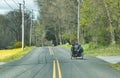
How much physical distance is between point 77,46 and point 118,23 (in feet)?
59.2

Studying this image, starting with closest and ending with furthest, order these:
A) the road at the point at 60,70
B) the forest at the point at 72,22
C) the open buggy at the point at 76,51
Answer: the road at the point at 60,70 → the open buggy at the point at 76,51 → the forest at the point at 72,22

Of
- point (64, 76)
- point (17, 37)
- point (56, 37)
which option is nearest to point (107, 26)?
point (64, 76)

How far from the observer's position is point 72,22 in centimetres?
8412

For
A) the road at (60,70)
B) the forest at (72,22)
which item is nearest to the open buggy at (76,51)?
the road at (60,70)

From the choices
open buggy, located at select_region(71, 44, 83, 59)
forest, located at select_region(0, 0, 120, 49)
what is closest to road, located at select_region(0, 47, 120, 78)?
open buggy, located at select_region(71, 44, 83, 59)

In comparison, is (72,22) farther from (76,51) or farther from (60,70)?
(60,70)

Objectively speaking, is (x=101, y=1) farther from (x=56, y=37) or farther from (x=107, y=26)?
(x=56, y=37)

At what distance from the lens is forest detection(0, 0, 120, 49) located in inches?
2120

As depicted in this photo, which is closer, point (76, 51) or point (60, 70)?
point (60, 70)

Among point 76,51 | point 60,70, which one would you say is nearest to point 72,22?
point 76,51

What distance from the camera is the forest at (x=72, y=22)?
53.8m

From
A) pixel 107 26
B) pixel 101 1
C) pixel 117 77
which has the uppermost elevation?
pixel 101 1

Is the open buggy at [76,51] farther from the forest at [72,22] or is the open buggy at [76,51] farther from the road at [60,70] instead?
the forest at [72,22]

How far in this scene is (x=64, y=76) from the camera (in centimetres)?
1934
